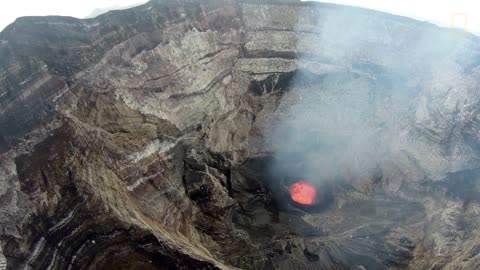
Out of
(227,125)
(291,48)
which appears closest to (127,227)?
(227,125)

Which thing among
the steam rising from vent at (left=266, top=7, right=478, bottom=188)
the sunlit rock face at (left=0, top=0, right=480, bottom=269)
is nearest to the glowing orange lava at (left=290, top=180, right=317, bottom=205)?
the sunlit rock face at (left=0, top=0, right=480, bottom=269)

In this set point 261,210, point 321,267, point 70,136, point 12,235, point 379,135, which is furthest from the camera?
point 379,135

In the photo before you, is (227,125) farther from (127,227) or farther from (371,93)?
(127,227)

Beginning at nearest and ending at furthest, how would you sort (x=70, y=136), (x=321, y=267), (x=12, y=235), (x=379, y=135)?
(x=12, y=235) < (x=70, y=136) < (x=321, y=267) < (x=379, y=135)

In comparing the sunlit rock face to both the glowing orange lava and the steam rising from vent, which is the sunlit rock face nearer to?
the steam rising from vent

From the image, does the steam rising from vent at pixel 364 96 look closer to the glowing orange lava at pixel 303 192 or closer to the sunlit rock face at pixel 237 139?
the sunlit rock face at pixel 237 139
